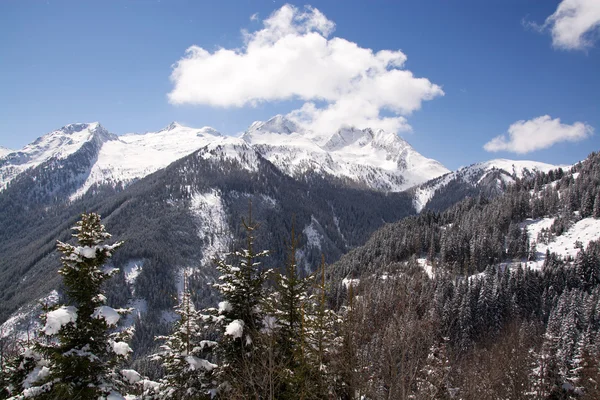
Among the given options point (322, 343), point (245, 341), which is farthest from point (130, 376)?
point (322, 343)

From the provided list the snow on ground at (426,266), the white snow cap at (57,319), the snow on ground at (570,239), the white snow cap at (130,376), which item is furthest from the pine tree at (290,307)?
the snow on ground at (570,239)

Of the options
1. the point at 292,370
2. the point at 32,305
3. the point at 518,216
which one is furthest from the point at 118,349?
the point at 32,305

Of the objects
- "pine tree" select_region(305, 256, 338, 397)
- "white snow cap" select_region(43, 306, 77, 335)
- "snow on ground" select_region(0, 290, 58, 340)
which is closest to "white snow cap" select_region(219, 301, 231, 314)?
"pine tree" select_region(305, 256, 338, 397)

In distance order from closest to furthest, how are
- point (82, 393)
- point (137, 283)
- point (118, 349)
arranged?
point (82, 393)
point (118, 349)
point (137, 283)

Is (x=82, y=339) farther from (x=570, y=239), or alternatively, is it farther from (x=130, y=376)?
(x=570, y=239)

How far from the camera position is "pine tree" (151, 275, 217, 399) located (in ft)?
43.9

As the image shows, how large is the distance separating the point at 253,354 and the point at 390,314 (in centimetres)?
611

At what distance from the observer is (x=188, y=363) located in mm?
13383

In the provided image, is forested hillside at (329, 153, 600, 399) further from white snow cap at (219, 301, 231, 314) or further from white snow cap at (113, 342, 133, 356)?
white snow cap at (113, 342, 133, 356)

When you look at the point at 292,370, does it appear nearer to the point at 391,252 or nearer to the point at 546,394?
the point at 546,394

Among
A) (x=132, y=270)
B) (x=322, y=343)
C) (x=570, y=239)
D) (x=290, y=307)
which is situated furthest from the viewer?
(x=132, y=270)

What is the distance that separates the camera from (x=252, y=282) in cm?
1519

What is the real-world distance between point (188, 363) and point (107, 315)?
12.8 feet

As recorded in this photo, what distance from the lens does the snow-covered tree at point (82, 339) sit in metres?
11.0
